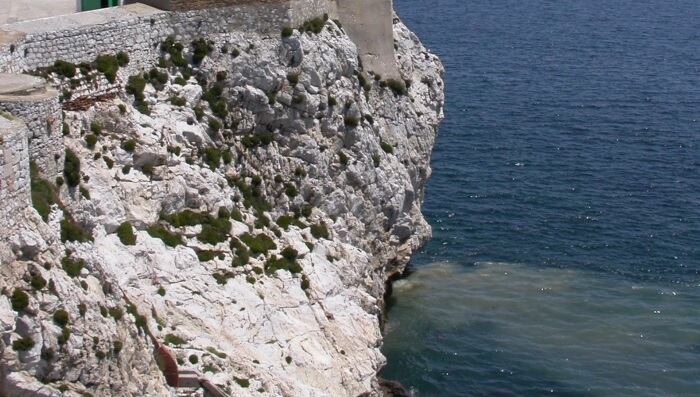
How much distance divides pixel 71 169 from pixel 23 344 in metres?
10.3

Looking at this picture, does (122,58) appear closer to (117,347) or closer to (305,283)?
(305,283)

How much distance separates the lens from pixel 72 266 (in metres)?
39.9

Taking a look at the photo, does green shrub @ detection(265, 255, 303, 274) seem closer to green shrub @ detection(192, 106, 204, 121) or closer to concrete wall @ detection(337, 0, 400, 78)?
green shrub @ detection(192, 106, 204, 121)

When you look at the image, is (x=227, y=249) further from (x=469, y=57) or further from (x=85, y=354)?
(x=469, y=57)

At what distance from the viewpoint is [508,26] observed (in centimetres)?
12350

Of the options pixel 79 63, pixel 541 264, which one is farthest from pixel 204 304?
pixel 541 264

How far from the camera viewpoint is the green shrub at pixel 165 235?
48.4 m

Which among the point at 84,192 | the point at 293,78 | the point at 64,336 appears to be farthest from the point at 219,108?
the point at 64,336

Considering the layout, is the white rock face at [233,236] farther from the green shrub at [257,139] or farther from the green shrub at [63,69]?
the green shrub at [63,69]

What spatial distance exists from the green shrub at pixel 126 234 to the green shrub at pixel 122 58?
735 cm

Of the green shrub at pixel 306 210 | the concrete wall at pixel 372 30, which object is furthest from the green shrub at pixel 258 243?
the concrete wall at pixel 372 30

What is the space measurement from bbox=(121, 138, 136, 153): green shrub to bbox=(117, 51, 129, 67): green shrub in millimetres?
3863

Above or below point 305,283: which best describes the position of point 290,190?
above

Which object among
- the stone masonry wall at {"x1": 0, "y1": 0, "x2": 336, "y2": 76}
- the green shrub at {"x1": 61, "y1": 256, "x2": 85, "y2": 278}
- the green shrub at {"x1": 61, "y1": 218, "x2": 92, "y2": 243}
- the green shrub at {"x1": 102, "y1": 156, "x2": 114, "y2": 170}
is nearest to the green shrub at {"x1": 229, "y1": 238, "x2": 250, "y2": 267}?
the green shrub at {"x1": 102, "y1": 156, "x2": 114, "y2": 170}
